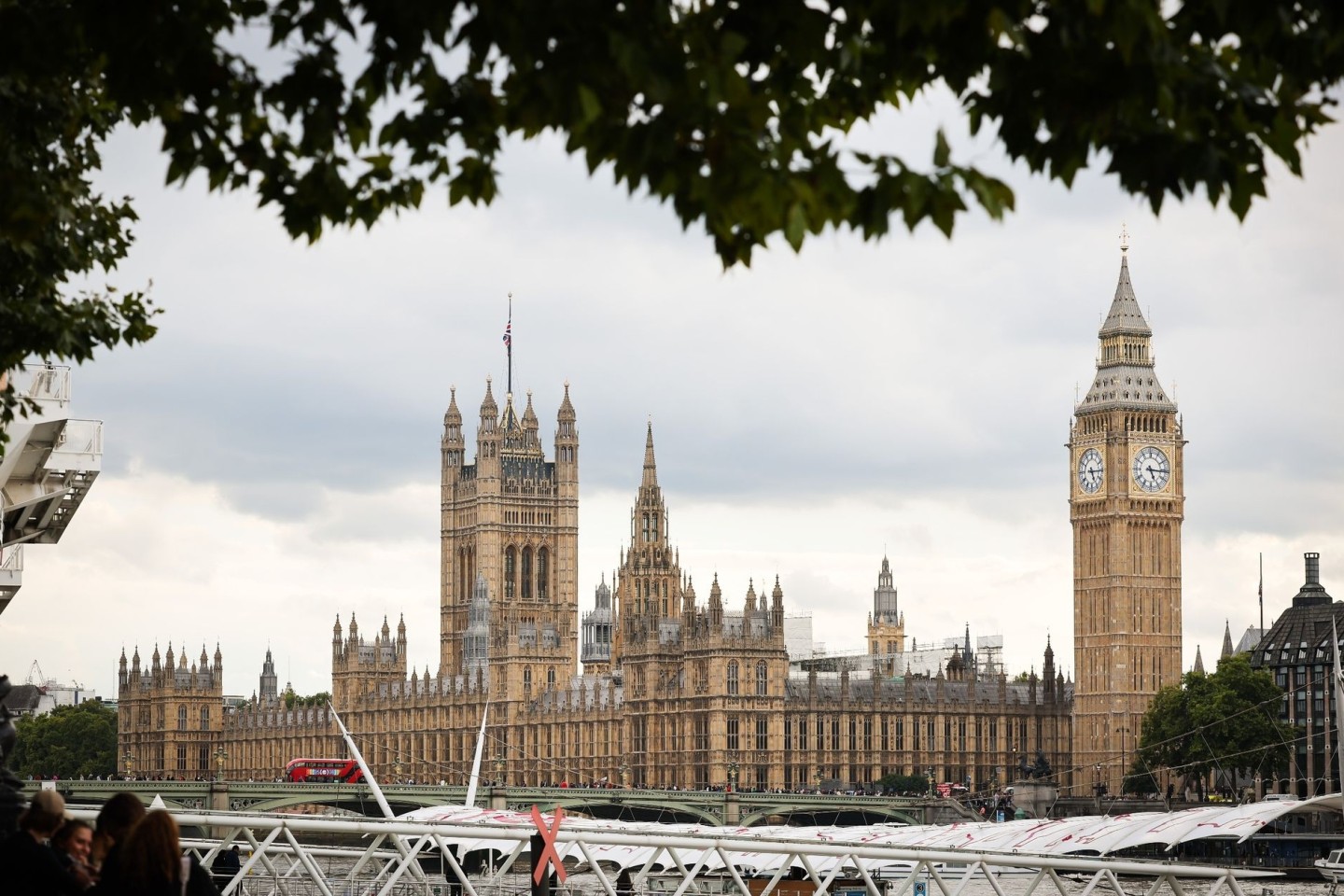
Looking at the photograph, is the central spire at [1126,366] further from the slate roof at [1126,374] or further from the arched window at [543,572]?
the arched window at [543,572]

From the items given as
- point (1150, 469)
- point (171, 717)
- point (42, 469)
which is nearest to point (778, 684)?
point (1150, 469)

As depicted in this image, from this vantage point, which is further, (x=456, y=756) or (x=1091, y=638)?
(x=456, y=756)

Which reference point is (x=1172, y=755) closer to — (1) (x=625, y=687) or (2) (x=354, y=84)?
(1) (x=625, y=687)

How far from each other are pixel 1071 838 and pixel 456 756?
297 ft

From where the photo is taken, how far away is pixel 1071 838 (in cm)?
7044

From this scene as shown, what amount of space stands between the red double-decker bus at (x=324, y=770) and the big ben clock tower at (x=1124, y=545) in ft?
139

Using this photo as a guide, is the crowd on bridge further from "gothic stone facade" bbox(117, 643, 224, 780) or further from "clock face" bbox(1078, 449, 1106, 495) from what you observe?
"gothic stone facade" bbox(117, 643, 224, 780)

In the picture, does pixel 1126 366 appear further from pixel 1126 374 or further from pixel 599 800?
pixel 599 800

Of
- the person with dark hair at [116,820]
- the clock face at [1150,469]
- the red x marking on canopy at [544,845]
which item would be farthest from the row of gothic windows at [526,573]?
the person with dark hair at [116,820]

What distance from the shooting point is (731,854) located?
84.1 metres

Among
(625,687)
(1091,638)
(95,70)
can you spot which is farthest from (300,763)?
(95,70)

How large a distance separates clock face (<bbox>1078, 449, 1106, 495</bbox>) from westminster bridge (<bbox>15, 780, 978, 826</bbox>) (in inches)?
964

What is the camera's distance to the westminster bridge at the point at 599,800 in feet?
328

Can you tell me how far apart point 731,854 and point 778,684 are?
47748 millimetres
